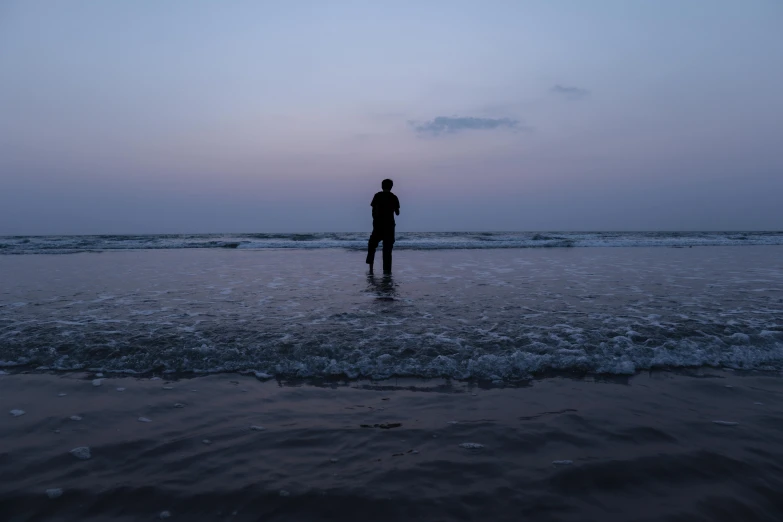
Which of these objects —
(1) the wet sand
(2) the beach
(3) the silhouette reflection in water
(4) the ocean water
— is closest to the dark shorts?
(3) the silhouette reflection in water

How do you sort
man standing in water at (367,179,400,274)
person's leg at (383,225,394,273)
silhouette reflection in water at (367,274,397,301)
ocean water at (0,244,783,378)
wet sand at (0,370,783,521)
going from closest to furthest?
wet sand at (0,370,783,521), ocean water at (0,244,783,378), silhouette reflection in water at (367,274,397,301), man standing in water at (367,179,400,274), person's leg at (383,225,394,273)

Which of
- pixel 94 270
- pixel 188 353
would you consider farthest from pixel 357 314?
pixel 94 270

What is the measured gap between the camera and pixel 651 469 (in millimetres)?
2490

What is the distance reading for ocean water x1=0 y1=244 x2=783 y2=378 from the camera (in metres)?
4.24

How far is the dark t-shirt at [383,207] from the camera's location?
35.9 feet

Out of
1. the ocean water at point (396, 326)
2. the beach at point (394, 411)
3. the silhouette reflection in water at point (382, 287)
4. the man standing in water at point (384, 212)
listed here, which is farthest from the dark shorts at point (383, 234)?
the beach at point (394, 411)

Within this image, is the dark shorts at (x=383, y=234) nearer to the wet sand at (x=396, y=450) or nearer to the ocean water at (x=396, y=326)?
the ocean water at (x=396, y=326)

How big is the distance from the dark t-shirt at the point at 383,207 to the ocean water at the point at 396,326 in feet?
6.39

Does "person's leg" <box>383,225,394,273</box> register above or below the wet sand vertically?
above

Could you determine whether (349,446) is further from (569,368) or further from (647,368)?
(647,368)

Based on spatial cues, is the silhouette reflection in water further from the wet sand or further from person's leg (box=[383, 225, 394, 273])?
the wet sand

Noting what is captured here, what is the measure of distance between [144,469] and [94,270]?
12352 mm

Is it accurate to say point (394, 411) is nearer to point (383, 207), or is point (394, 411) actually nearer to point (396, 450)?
point (396, 450)

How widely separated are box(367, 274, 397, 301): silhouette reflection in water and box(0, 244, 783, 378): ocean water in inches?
2.5
